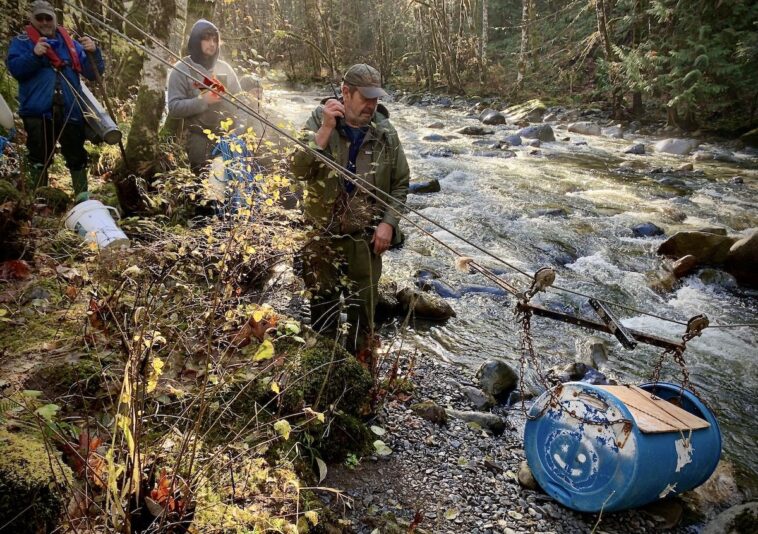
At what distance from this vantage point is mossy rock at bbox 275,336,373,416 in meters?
3.06

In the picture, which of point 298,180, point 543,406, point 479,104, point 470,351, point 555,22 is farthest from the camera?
point 555,22

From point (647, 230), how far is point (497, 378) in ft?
18.3

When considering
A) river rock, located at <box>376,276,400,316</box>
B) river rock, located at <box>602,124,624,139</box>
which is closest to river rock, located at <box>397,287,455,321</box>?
river rock, located at <box>376,276,400,316</box>

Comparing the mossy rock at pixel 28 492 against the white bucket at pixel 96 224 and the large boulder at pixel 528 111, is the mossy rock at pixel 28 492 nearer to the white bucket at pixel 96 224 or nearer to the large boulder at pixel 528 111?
the white bucket at pixel 96 224

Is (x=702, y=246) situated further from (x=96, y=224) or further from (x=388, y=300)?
(x=96, y=224)

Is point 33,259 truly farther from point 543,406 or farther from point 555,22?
point 555,22

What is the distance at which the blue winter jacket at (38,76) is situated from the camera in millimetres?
4523

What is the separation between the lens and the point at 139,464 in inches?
71.4

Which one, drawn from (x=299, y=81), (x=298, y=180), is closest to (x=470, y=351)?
(x=298, y=180)

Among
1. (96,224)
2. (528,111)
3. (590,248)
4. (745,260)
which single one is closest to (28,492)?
(96,224)

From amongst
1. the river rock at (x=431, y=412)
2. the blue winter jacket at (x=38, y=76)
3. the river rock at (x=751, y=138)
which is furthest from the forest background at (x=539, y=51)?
the river rock at (x=431, y=412)

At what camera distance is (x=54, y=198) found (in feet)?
16.3

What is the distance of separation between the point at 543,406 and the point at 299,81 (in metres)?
30.4

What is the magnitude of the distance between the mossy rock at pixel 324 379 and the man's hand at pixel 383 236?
841 mm
